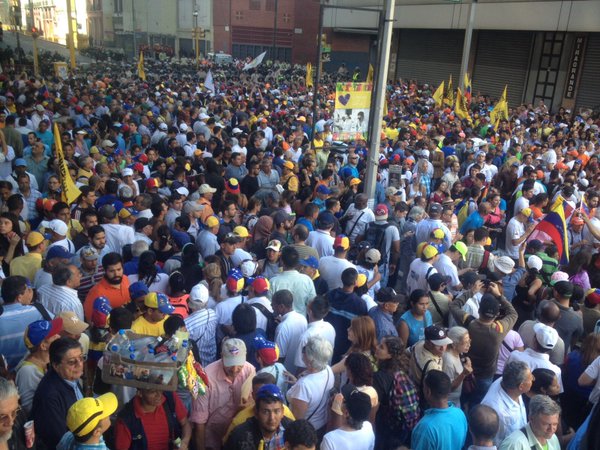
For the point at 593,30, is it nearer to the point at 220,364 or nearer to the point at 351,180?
the point at 351,180

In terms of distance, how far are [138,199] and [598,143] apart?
12729mm

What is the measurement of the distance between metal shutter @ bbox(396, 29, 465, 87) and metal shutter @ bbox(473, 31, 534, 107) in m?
1.79

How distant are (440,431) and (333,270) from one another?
8.37 ft

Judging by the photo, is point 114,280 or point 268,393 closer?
point 268,393

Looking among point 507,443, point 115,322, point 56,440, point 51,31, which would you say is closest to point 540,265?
point 507,443

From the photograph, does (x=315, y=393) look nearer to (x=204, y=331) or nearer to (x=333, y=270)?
(x=204, y=331)

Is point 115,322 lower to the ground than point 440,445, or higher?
higher

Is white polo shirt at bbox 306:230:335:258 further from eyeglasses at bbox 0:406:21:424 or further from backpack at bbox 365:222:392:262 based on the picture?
eyeglasses at bbox 0:406:21:424

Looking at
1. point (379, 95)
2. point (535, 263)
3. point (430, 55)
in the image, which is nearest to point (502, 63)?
point (430, 55)

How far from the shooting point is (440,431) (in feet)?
10.9

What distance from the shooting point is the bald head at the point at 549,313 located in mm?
4566

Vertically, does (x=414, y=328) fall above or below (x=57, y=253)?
below

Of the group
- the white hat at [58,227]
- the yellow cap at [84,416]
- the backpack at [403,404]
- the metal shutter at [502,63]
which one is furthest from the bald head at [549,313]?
the metal shutter at [502,63]

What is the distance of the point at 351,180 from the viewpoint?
28.5ft
